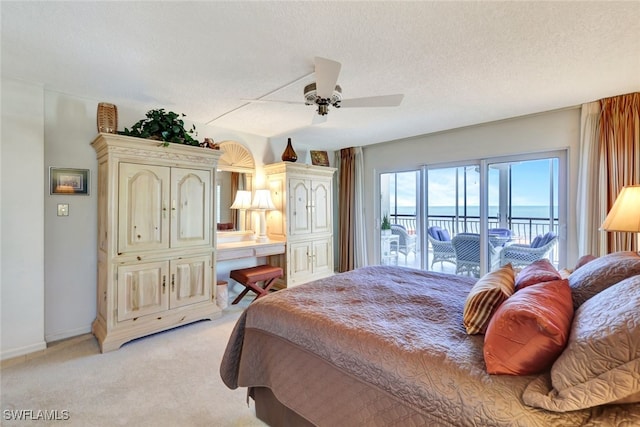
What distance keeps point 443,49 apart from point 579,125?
2.29 meters

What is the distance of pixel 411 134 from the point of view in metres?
4.38

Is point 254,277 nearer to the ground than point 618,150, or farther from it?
nearer to the ground

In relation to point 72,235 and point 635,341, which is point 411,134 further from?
point 72,235

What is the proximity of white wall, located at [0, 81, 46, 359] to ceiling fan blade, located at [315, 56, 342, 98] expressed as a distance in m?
2.54

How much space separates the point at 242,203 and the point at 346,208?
2010mm

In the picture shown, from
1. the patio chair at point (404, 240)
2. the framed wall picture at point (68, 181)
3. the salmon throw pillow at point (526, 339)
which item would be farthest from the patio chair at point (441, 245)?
the framed wall picture at point (68, 181)

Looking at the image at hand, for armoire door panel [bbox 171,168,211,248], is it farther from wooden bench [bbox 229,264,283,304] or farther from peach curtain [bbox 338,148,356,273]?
peach curtain [bbox 338,148,356,273]

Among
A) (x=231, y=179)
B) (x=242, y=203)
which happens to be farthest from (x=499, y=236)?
(x=231, y=179)

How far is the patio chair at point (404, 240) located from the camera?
4.84m

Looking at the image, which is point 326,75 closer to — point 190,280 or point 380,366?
point 380,366

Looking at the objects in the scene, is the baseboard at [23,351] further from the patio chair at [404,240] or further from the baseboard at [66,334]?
the patio chair at [404,240]

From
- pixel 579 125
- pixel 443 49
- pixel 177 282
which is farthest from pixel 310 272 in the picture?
pixel 579 125

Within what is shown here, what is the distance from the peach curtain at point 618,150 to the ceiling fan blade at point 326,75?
9.64 feet

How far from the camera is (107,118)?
2.78 meters
